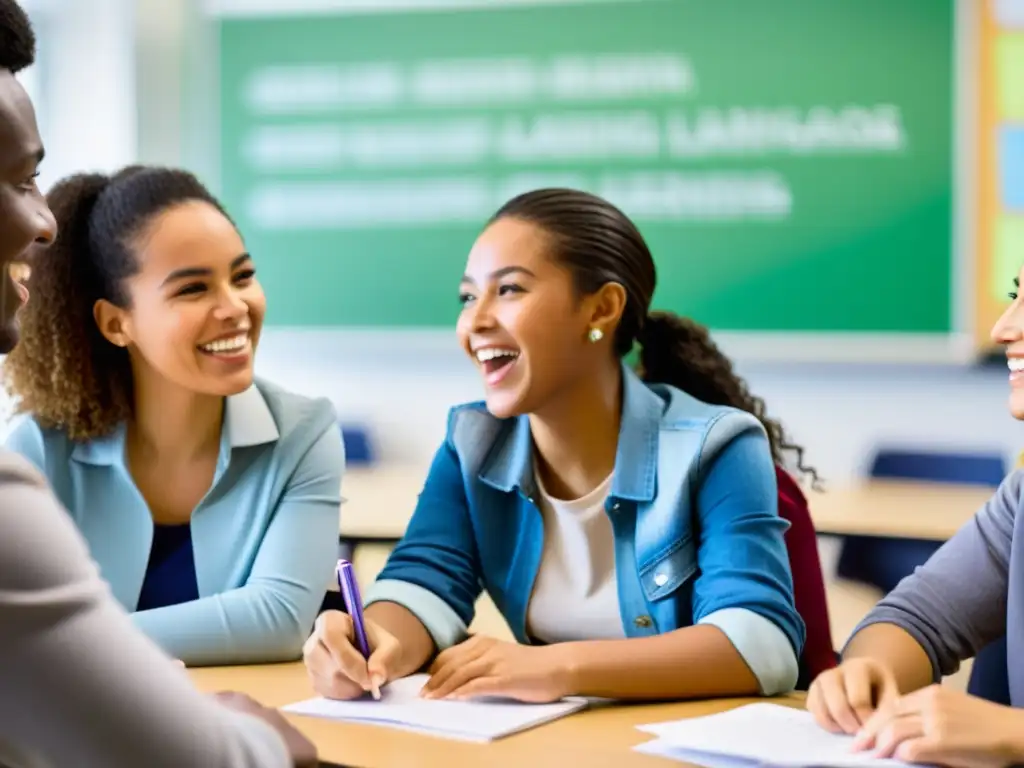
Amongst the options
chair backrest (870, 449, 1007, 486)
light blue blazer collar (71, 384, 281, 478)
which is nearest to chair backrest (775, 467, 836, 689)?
light blue blazer collar (71, 384, 281, 478)

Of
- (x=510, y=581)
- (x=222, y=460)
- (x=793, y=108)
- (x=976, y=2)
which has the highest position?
(x=976, y=2)

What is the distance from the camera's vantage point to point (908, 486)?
4.14m

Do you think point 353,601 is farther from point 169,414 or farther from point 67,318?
point 67,318

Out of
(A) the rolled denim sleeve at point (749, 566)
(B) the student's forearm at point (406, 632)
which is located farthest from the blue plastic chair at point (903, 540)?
(B) the student's forearm at point (406, 632)

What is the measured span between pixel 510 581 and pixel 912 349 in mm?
3229

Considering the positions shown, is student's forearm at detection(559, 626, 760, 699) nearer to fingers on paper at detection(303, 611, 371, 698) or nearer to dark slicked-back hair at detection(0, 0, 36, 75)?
fingers on paper at detection(303, 611, 371, 698)

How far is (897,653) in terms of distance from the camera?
1667 millimetres

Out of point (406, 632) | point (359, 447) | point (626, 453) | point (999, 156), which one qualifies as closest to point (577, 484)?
point (626, 453)

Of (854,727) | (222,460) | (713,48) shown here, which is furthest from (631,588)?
(713,48)

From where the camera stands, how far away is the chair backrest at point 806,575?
78.4 inches

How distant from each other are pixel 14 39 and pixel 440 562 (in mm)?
1217

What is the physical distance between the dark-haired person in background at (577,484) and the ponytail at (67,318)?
0.60m

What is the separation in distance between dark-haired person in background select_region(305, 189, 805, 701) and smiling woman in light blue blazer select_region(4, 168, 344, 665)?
0.18m

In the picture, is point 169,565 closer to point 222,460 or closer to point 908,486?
point 222,460
